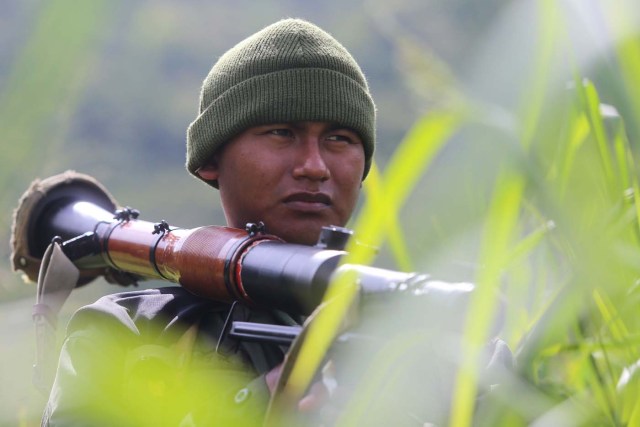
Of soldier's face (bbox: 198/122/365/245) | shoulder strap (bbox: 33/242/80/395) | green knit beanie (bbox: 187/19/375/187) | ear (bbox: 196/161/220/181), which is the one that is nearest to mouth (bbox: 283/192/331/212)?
soldier's face (bbox: 198/122/365/245)

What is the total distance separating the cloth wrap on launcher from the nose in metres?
0.67

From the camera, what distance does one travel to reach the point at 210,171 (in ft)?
7.42

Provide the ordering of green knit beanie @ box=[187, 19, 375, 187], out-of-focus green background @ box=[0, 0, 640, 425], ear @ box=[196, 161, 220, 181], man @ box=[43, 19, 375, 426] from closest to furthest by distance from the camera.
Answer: out-of-focus green background @ box=[0, 0, 640, 425], man @ box=[43, 19, 375, 426], green knit beanie @ box=[187, 19, 375, 187], ear @ box=[196, 161, 220, 181]

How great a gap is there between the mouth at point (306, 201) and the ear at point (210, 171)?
0.32 m

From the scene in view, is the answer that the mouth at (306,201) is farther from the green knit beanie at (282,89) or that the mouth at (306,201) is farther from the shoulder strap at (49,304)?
the shoulder strap at (49,304)

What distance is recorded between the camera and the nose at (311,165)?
1953mm

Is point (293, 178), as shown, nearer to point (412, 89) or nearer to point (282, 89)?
point (282, 89)

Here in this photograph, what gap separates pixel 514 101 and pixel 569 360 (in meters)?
0.49

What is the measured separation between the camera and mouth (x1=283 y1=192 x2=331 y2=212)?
1.96m

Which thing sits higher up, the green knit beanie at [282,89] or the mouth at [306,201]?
the green knit beanie at [282,89]

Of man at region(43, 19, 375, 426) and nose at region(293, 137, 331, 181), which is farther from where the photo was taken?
nose at region(293, 137, 331, 181)

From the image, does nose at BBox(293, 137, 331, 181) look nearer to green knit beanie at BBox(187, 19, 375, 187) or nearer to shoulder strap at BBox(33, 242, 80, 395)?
green knit beanie at BBox(187, 19, 375, 187)

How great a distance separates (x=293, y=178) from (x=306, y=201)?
0.17 ft

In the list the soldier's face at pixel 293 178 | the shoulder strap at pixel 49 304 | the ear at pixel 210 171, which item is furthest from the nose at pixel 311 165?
the shoulder strap at pixel 49 304
